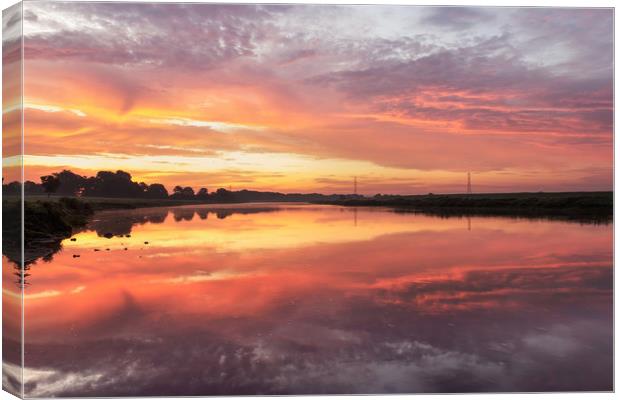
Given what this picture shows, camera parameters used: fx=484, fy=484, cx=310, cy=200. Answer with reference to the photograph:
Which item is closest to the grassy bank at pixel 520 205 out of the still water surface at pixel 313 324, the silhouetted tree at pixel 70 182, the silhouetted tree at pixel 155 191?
the still water surface at pixel 313 324

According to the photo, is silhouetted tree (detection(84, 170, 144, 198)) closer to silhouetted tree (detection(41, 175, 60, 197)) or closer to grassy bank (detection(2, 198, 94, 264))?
grassy bank (detection(2, 198, 94, 264))

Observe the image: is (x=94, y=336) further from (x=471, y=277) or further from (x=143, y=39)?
(x=471, y=277)

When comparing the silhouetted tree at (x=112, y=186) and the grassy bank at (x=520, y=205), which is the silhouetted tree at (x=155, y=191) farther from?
the grassy bank at (x=520, y=205)

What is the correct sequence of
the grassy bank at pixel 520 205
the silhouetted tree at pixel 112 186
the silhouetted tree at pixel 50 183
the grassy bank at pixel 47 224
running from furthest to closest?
1. the grassy bank at pixel 520 205
2. the silhouetted tree at pixel 112 186
3. the grassy bank at pixel 47 224
4. the silhouetted tree at pixel 50 183

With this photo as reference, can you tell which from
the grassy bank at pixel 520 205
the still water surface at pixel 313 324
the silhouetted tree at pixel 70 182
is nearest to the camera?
the still water surface at pixel 313 324

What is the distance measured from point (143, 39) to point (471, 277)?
7968 millimetres

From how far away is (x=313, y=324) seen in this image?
7121 mm

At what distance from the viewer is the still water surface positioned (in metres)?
5.82

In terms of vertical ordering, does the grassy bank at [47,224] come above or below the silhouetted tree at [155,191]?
below

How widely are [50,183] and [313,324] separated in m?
7.45

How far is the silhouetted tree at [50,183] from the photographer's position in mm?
10275

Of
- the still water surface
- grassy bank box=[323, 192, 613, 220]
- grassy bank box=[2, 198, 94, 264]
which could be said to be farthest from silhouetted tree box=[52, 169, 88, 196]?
grassy bank box=[323, 192, 613, 220]

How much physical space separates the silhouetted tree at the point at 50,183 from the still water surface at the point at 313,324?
67.2 inches

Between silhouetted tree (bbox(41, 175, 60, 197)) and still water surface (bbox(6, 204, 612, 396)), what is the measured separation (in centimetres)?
171
